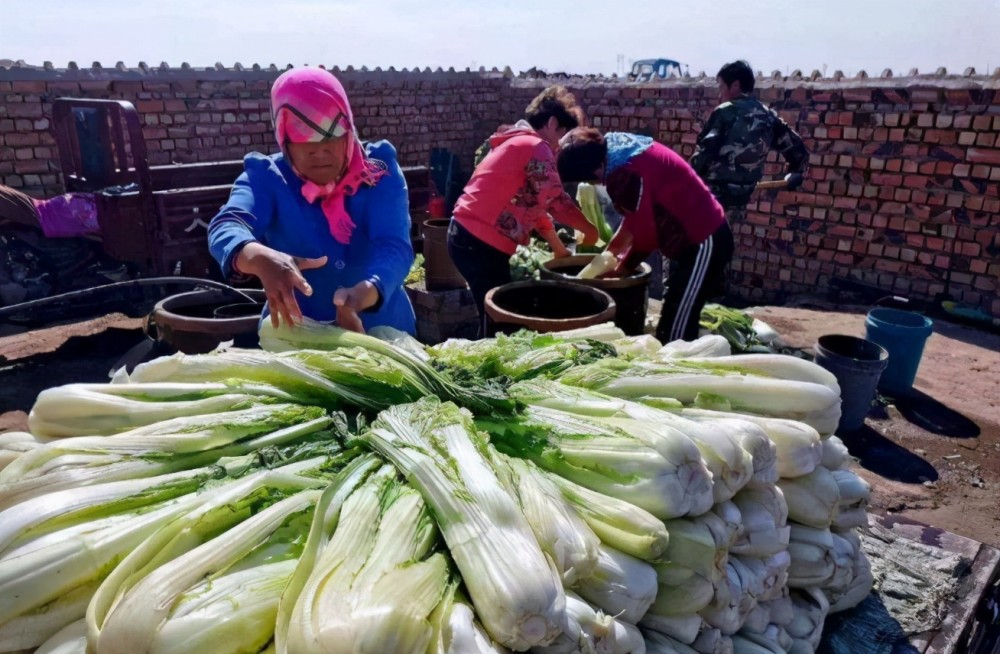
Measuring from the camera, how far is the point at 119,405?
5.50ft

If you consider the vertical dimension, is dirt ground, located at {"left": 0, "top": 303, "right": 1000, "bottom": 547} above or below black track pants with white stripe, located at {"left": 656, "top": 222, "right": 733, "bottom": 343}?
below

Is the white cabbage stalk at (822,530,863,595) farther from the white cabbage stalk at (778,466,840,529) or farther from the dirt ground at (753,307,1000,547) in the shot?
the dirt ground at (753,307,1000,547)

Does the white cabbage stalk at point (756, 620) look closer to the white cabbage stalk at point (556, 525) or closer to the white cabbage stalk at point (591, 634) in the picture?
the white cabbage stalk at point (591, 634)

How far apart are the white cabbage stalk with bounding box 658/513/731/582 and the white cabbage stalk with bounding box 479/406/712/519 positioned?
0.14ft

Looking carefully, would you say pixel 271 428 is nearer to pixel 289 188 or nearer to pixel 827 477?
pixel 289 188

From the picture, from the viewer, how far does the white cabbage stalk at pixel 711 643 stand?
157 centimetres

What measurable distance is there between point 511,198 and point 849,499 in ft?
10.3

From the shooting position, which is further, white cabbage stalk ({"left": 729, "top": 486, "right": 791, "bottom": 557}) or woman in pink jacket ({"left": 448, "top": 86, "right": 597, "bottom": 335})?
woman in pink jacket ({"left": 448, "top": 86, "right": 597, "bottom": 335})

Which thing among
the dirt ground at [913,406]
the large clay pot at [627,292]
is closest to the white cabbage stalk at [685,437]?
the dirt ground at [913,406]

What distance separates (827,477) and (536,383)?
0.86 metres

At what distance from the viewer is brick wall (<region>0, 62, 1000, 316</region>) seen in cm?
736

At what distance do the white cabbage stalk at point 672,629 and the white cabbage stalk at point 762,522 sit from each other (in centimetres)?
23

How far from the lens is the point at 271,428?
169 centimetres

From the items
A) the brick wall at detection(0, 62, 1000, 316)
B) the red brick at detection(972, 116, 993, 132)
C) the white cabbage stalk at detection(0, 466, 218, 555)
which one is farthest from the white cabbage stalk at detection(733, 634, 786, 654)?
the red brick at detection(972, 116, 993, 132)
